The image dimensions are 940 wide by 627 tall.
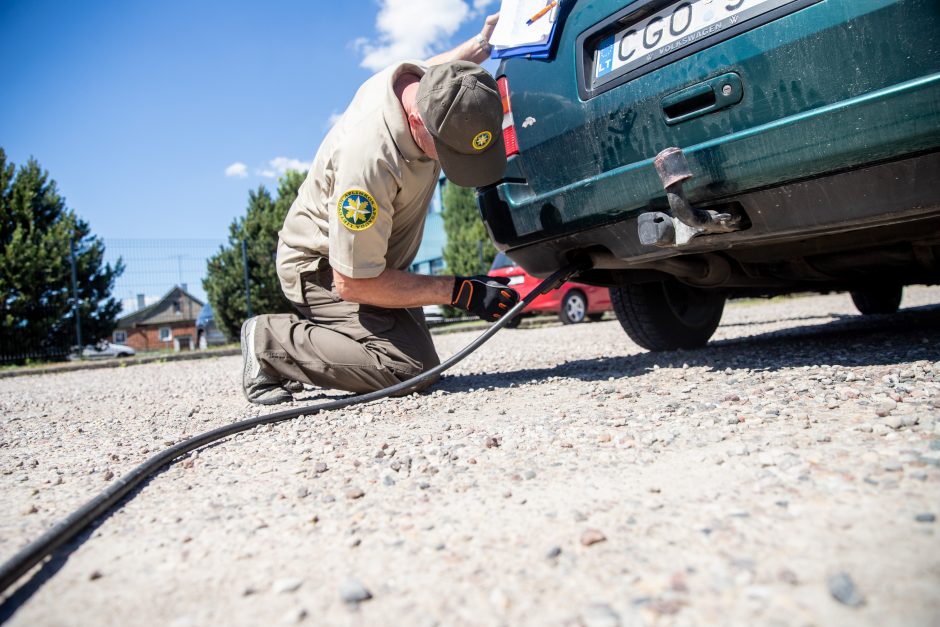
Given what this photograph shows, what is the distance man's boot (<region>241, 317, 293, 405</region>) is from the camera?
258 centimetres

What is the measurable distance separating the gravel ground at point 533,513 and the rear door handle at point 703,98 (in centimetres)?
86

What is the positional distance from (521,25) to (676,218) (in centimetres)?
98

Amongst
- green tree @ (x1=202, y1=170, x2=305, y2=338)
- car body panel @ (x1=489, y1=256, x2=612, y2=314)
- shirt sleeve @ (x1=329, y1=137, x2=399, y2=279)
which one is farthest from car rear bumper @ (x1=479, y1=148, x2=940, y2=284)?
green tree @ (x1=202, y1=170, x2=305, y2=338)

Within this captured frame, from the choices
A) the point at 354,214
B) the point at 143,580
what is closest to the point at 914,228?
the point at 354,214

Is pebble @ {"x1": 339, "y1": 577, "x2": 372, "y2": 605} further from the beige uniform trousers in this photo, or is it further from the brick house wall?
→ the brick house wall

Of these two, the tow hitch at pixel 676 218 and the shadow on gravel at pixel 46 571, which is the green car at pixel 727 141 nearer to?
the tow hitch at pixel 676 218

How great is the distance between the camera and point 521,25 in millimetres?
2248

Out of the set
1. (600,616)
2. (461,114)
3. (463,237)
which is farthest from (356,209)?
(463,237)

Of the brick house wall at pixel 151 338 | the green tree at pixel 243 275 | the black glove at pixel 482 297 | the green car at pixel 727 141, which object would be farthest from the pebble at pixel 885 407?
the brick house wall at pixel 151 338

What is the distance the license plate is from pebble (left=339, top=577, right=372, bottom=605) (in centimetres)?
168

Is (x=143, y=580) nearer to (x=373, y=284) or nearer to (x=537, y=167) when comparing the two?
(x=373, y=284)

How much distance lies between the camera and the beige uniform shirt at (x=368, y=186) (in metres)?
2.15

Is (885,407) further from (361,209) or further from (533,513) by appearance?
(361,209)

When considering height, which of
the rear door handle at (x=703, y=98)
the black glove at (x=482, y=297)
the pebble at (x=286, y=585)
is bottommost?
the pebble at (x=286, y=585)
